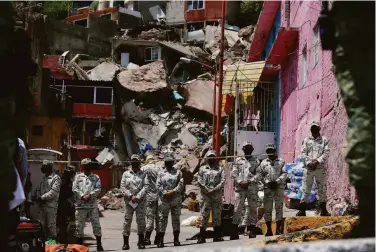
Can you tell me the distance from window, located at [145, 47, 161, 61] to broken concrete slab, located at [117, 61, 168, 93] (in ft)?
17.9

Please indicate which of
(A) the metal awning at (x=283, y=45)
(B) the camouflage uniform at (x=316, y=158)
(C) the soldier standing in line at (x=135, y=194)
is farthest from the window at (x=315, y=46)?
(C) the soldier standing in line at (x=135, y=194)

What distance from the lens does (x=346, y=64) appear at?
310cm

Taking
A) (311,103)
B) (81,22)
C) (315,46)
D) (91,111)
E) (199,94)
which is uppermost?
(81,22)

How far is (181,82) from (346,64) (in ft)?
143

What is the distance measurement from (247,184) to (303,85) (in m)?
7.85

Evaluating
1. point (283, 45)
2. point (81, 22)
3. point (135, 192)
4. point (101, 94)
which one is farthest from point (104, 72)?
point (135, 192)

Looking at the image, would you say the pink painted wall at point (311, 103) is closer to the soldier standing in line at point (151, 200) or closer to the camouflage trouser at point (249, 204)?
the camouflage trouser at point (249, 204)

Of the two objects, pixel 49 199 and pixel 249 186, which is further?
pixel 49 199

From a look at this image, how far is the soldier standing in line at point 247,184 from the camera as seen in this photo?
11.8 m

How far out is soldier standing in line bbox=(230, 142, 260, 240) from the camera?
11812 millimetres

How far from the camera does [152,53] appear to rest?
49250 millimetres

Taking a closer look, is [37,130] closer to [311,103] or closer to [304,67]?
[304,67]

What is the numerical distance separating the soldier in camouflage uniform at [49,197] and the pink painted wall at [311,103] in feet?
19.3

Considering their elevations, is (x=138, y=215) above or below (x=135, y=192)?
below
